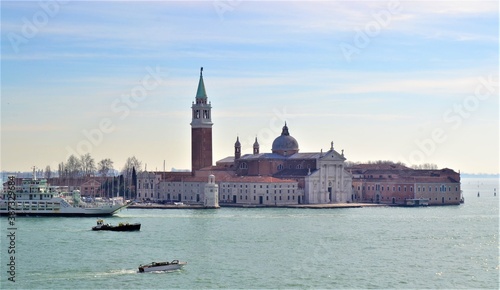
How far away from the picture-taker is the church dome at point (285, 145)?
3280 inches

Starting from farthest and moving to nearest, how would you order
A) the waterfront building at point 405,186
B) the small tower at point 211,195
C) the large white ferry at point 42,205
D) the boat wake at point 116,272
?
the waterfront building at point 405,186, the small tower at point 211,195, the large white ferry at point 42,205, the boat wake at point 116,272

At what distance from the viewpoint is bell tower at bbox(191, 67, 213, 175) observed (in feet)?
268

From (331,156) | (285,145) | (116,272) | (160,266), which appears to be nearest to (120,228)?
(160,266)

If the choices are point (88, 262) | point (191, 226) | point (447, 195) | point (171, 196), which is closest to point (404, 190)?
point (447, 195)

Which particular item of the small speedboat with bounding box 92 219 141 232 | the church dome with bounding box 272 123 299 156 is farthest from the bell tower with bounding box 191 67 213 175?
the small speedboat with bounding box 92 219 141 232

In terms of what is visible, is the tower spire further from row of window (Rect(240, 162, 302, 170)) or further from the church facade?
row of window (Rect(240, 162, 302, 170))

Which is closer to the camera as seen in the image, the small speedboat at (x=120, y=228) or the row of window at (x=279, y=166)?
the small speedboat at (x=120, y=228)

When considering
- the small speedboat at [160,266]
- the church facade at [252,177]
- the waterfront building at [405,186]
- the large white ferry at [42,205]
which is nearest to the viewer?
the small speedboat at [160,266]

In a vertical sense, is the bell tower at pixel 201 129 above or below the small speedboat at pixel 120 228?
above

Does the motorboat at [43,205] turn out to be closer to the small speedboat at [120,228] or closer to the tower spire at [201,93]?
the small speedboat at [120,228]

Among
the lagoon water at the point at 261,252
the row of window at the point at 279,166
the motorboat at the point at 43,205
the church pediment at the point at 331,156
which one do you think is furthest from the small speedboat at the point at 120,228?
the row of window at the point at 279,166

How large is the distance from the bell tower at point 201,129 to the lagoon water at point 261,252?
2228cm

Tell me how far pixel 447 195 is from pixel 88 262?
5040cm

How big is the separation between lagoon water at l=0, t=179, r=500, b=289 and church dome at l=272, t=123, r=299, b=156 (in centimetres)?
2362
